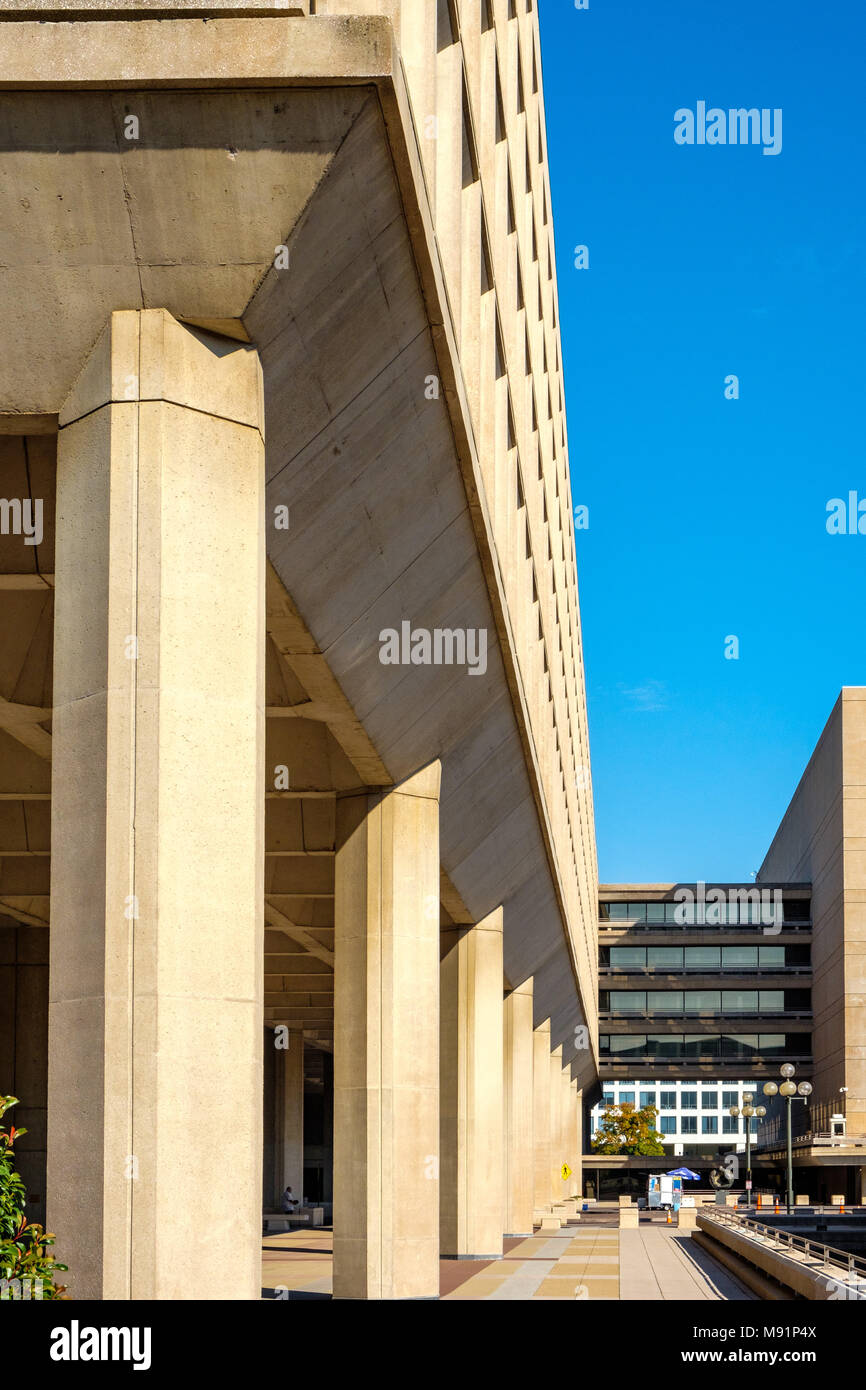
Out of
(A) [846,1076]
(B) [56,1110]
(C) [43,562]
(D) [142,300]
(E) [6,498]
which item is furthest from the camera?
(A) [846,1076]

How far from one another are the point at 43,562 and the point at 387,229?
5090mm

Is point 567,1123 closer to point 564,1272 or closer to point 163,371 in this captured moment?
point 564,1272

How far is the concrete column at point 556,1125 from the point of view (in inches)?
2458

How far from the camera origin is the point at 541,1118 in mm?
56719

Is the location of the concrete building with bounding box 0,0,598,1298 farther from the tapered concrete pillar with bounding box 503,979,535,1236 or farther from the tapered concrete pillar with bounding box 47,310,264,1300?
the tapered concrete pillar with bounding box 503,979,535,1236

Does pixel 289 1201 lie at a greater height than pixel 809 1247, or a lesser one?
lesser

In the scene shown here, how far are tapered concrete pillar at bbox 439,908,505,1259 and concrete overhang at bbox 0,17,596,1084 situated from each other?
54.3 feet

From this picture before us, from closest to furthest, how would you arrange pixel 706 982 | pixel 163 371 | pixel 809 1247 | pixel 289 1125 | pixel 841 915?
pixel 163 371 < pixel 809 1247 < pixel 289 1125 < pixel 841 915 < pixel 706 982

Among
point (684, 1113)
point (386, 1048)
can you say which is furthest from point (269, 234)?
point (684, 1113)

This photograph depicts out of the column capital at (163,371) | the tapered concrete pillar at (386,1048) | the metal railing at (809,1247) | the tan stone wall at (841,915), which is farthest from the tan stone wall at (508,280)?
the tan stone wall at (841,915)

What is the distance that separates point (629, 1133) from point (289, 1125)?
56.4 m

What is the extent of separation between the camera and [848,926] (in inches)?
3654
